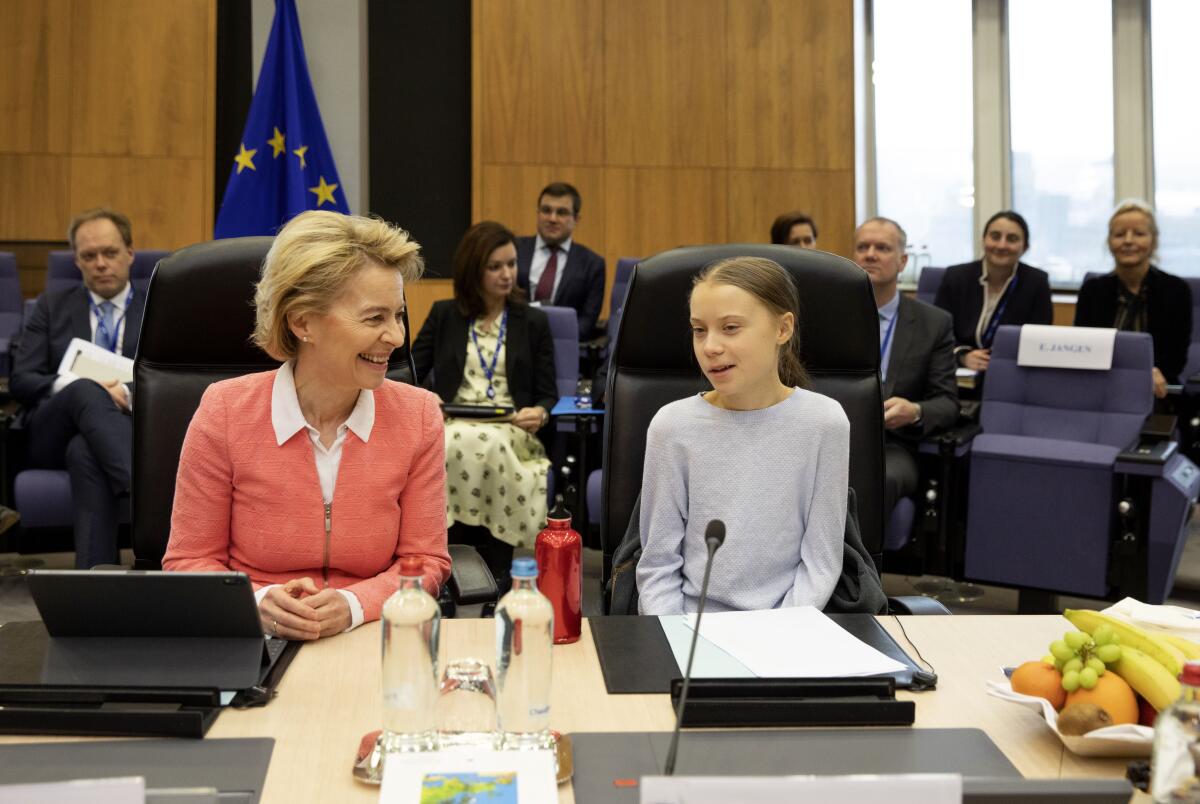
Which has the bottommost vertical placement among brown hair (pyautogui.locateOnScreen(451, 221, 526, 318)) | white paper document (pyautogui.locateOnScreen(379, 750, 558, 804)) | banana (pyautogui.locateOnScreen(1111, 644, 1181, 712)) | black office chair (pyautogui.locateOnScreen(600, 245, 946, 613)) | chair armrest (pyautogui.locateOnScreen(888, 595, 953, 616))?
white paper document (pyautogui.locateOnScreen(379, 750, 558, 804))

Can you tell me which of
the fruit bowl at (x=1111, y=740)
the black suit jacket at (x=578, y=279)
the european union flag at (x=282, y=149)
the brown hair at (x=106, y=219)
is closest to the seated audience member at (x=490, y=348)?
the brown hair at (x=106, y=219)

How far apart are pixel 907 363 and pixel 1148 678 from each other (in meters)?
2.62

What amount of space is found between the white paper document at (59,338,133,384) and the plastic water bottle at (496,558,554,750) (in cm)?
298

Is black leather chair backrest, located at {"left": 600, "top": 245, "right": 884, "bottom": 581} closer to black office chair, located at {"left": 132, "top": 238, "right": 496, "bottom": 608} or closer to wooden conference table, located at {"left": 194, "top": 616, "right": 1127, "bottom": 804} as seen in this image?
wooden conference table, located at {"left": 194, "top": 616, "right": 1127, "bottom": 804}

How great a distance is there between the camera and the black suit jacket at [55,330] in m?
4.00

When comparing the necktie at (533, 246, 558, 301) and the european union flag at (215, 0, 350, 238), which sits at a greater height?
the european union flag at (215, 0, 350, 238)

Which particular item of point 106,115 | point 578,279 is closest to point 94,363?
point 578,279

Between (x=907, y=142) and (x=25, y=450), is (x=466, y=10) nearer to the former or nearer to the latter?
(x=907, y=142)

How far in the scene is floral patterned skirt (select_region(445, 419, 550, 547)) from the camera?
12.8ft

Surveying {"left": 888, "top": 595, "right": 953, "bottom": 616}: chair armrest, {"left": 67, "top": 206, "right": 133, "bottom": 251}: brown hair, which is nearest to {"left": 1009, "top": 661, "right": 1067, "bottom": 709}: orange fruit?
{"left": 888, "top": 595, "right": 953, "bottom": 616}: chair armrest

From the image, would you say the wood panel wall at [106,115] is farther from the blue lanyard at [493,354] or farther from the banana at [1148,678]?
the banana at [1148,678]

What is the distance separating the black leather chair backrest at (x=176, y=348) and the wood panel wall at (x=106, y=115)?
4858 mm

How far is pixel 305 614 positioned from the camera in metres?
1.56

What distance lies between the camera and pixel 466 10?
22.3 ft
